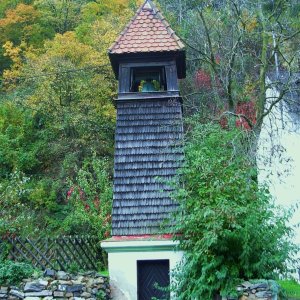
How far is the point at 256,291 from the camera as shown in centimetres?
956

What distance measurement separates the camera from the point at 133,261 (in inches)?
464

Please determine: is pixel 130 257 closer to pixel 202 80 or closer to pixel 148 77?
pixel 148 77

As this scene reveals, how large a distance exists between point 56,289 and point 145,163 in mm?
3482

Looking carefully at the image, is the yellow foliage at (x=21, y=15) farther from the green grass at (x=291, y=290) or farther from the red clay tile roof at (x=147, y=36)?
the green grass at (x=291, y=290)

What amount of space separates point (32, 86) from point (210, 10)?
1047cm

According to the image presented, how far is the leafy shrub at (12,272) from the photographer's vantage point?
10664mm

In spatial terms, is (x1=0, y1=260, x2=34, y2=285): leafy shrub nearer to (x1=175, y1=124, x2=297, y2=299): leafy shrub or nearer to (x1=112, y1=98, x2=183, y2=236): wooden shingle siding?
(x1=112, y1=98, x2=183, y2=236): wooden shingle siding

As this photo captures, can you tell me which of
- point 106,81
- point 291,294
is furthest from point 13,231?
point 106,81

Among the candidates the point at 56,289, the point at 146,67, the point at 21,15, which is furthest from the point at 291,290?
the point at 21,15

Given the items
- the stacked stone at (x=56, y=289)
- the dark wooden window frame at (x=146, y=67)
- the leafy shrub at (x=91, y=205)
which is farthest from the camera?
the leafy shrub at (x=91, y=205)

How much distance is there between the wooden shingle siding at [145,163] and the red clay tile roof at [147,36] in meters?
1.26

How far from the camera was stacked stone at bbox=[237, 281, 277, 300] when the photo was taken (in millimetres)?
9430

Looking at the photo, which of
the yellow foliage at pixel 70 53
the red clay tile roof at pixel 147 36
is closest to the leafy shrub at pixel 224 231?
the red clay tile roof at pixel 147 36

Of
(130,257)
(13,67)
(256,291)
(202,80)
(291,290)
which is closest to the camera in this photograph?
(256,291)
